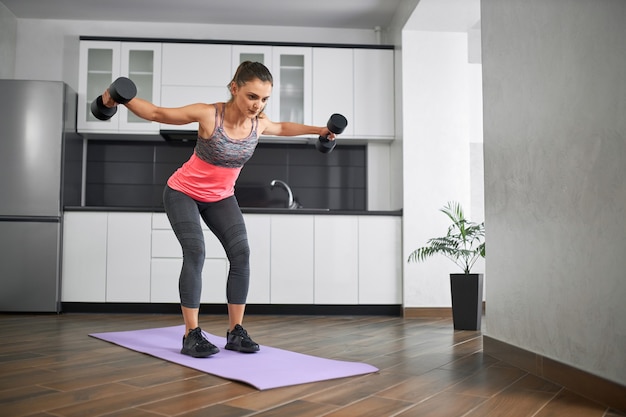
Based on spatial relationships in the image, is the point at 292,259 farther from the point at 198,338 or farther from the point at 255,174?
the point at 198,338

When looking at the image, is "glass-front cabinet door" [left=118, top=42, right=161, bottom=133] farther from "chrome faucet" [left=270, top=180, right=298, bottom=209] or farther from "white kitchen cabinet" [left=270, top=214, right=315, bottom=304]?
"white kitchen cabinet" [left=270, top=214, right=315, bottom=304]

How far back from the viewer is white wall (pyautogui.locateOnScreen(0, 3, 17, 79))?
4.84 meters

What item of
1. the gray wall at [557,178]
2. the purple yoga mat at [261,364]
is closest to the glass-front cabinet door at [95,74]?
the purple yoga mat at [261,364]

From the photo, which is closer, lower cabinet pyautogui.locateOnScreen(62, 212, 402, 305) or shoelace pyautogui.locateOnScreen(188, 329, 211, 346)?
shoelace pyautogui.locateOnScreen(188, 329, 211, 346)

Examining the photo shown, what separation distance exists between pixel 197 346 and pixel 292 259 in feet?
6.95

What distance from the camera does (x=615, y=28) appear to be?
5.73 ft

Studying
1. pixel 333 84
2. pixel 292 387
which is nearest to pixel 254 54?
pixel 333 84

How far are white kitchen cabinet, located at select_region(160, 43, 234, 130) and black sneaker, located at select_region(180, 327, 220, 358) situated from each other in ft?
8.54

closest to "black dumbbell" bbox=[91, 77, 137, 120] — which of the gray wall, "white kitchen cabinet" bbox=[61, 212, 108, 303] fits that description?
the gray wall

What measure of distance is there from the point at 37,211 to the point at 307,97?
221 centimetres

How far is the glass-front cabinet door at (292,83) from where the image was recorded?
4.87m

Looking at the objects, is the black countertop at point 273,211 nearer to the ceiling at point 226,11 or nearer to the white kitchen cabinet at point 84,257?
the white kitchen cabinet at point 84,257

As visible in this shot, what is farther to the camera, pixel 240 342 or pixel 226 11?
pixel 226 11

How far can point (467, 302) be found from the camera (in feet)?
12.2
